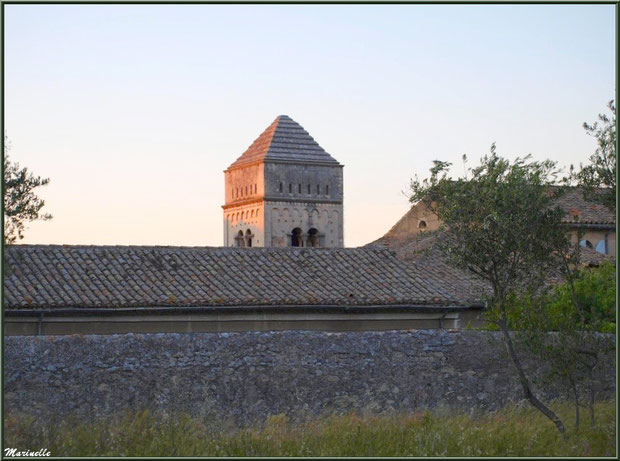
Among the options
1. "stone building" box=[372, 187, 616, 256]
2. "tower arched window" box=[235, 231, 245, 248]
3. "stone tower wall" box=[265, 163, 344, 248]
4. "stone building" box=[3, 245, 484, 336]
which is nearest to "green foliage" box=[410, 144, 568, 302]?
"stone building" box=[3, 245, 484, 336]

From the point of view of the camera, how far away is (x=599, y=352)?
1455 centimetres

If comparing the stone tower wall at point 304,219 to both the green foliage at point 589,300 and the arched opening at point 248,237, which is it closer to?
the arched opening at point 248,237

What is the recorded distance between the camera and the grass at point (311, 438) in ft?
38.2

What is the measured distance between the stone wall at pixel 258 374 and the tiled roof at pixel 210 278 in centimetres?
739

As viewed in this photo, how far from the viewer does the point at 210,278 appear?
23.2 metres

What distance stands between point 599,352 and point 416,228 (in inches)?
1029

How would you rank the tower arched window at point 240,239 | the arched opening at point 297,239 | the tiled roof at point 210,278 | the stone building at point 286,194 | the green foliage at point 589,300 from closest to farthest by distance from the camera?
the green foliage at point 589,300
the tiled roof at point 210,278
the arched opening at point 297,239
the stone building at point 286,194
the tower arched window at point 240,239

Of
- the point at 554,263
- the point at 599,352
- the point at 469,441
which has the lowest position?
the point at 469,441

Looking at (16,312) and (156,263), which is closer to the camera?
(16,312)

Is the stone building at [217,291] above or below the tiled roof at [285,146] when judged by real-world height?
below

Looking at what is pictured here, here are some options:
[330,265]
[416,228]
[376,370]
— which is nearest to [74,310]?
[330,265]

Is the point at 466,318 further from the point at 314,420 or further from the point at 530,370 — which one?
the point at 314,420

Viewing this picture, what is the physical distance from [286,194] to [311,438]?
7244 cm

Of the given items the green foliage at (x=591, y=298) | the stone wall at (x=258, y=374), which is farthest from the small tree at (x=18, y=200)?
the green foliage at (x=591, y=298)
